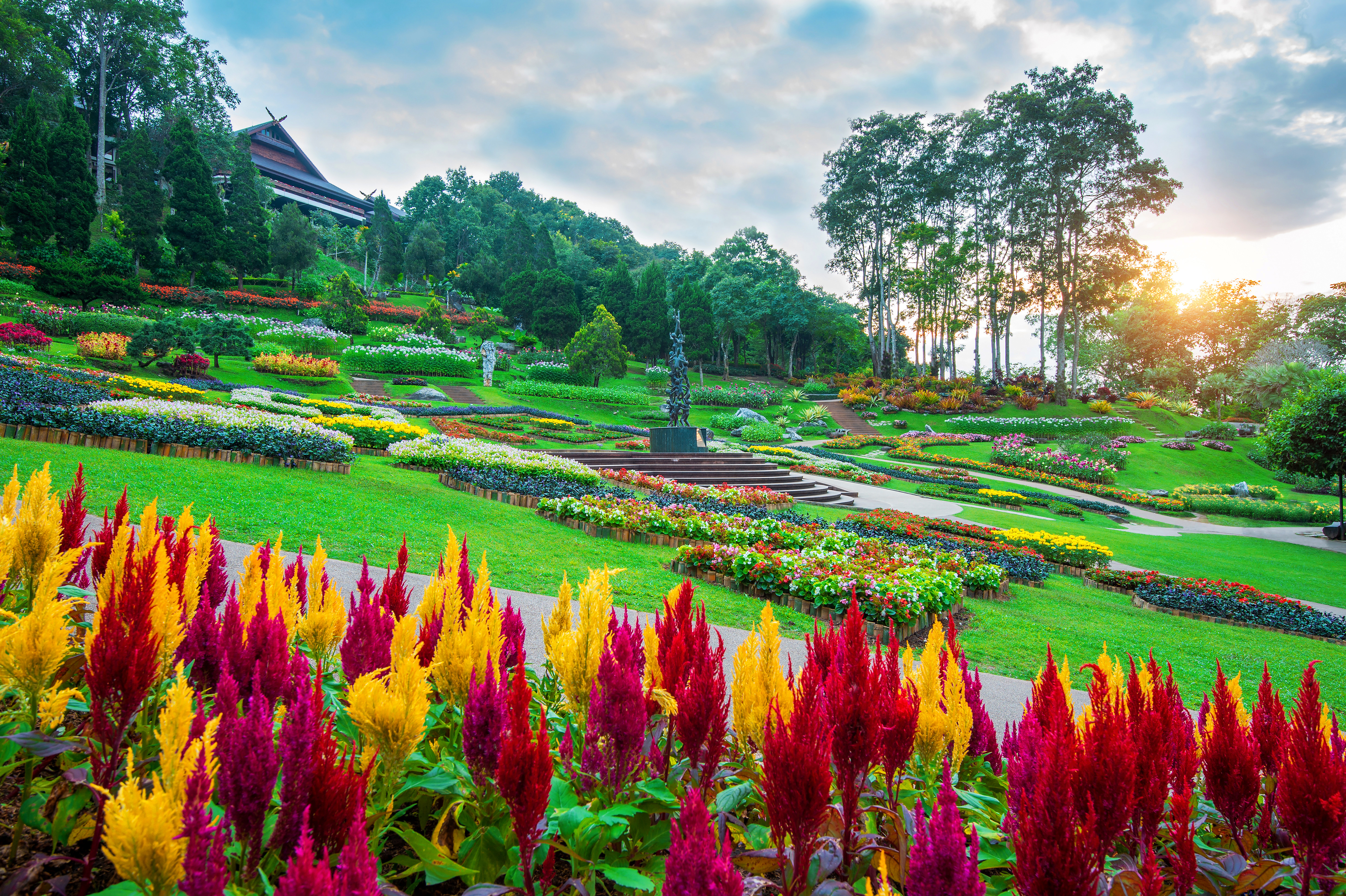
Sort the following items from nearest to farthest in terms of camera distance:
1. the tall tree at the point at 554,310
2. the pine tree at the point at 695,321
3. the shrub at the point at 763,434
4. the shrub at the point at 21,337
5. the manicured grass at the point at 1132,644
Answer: the manicured grass at the point at 1132,644
the shrub at the point at 21,337
the shrub at the point at 763,434
the tall tree at the point at 554,310
the pine tree at the point at 695,321

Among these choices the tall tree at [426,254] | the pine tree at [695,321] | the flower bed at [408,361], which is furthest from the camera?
the tall tree at [426,254]

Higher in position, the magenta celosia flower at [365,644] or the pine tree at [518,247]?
the pine tree at [518,247]

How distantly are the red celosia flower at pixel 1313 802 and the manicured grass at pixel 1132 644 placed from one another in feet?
13.0

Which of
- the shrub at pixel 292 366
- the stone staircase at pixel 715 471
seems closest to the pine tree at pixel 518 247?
the shrub at pixel 292 366

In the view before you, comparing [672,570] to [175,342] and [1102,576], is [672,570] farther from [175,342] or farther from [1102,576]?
[175,342]

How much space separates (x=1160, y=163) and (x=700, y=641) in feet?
156

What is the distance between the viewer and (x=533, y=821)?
1185 mm

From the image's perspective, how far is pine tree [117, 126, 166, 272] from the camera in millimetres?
35625

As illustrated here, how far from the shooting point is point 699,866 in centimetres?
92

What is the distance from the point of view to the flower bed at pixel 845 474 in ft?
66.5

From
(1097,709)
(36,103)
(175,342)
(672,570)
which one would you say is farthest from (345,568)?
(36,103)

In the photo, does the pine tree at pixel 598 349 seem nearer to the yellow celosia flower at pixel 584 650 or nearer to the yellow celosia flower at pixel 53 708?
the yellow celosia flower at pixel 584 650

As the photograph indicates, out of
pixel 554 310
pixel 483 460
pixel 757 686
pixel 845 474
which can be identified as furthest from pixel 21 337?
pixel 554 310

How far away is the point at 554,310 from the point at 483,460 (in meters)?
37.8
